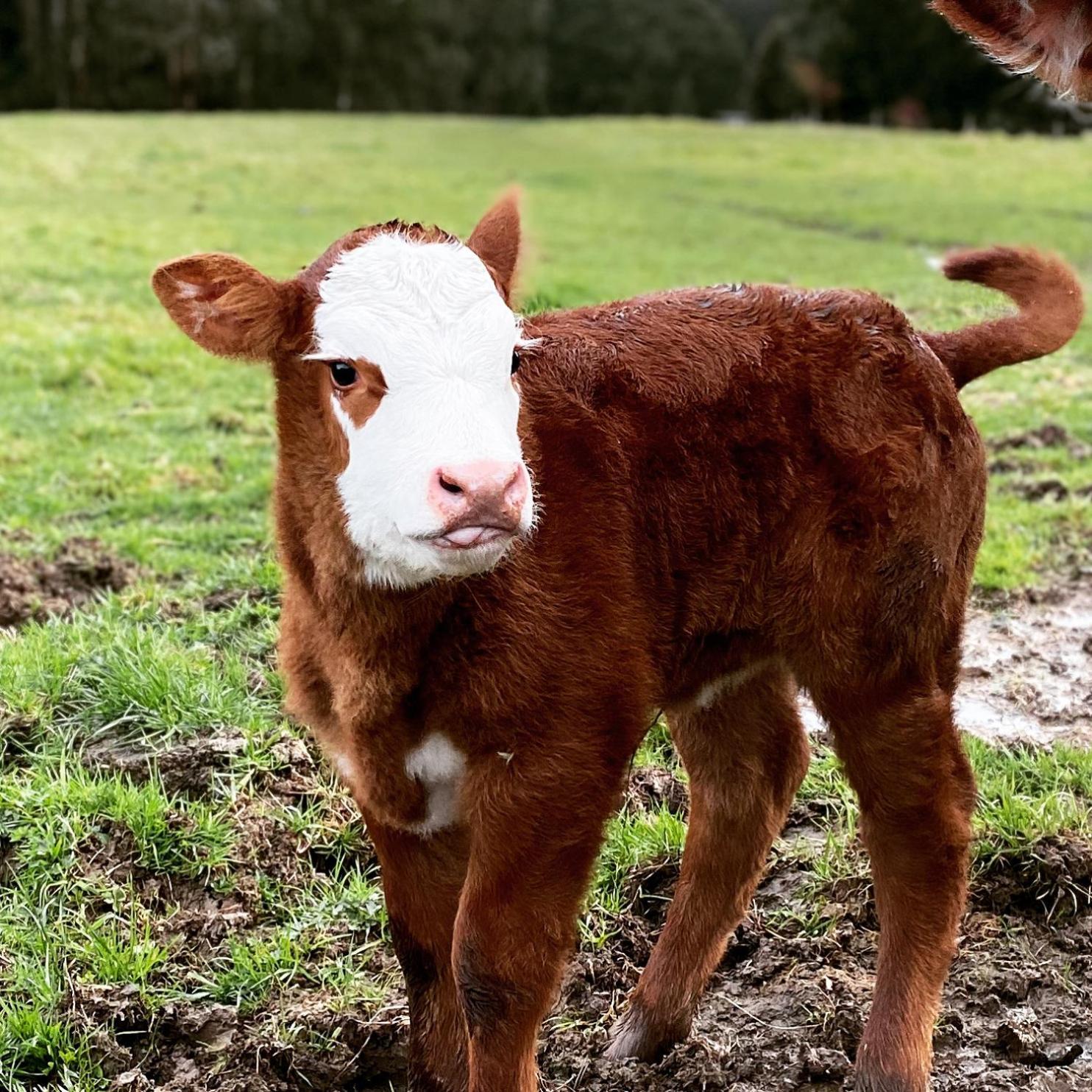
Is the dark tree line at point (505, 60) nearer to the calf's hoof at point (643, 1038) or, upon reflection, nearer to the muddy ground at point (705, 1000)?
the muddy ground at point (705, 1000)

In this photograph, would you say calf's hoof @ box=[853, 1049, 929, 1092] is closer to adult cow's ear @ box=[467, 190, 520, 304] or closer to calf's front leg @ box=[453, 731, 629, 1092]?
calf's front leg @ box=[453, 731, 629, 1092]

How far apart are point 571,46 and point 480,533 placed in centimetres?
5334

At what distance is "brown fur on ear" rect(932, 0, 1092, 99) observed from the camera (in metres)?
2.76

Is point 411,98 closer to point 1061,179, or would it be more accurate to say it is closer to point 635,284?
point 1061,179

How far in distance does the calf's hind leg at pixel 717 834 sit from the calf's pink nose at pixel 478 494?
1.40 meters

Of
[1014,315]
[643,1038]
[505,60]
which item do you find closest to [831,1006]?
[643,1038]

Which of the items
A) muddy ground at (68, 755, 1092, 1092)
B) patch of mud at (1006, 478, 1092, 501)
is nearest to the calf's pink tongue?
muddy ground at (68, 755, 1092, 1092)

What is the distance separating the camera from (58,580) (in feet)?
19.5

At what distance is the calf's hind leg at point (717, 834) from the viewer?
370 cm

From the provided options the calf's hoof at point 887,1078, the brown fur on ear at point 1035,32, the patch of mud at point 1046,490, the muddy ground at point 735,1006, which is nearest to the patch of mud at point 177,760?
the muddy ground at point 735,1006

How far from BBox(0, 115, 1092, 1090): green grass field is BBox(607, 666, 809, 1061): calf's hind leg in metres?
0.38

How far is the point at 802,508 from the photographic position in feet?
10.5

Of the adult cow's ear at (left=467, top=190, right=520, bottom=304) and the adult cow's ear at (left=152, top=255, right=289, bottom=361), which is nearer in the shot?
the adult cow's ear at (left=152, top=255, right=289, bottom=361)

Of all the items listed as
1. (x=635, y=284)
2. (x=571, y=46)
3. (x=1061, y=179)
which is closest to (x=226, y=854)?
(x=635, y=284)
